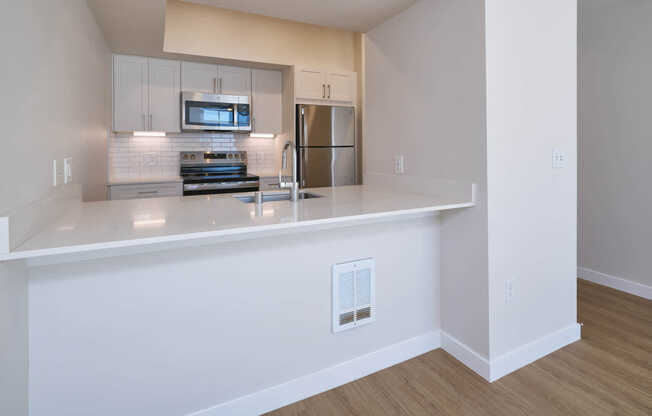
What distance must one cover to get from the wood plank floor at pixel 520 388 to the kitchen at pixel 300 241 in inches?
2.9

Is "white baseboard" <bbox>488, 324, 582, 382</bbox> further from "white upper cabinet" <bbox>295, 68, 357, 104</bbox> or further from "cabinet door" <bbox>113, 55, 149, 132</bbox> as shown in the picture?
"cabinet door" <bbox>113, 55, 149, 132</bbox>

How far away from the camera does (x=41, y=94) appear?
1.41 m

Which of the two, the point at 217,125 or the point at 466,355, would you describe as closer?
the point at 466,355

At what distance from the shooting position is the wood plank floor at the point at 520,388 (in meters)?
1.80

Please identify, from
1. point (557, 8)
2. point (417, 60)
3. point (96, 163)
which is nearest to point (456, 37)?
point (417, 60)

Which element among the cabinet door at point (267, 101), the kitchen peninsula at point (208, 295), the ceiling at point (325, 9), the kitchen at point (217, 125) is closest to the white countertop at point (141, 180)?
the kitchen at point (217, 125)

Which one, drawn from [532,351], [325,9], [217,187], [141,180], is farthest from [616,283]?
[141,180]

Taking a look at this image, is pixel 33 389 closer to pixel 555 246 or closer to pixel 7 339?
pixel 7 339

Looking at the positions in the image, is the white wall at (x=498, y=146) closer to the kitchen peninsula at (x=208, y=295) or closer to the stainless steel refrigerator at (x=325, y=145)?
the kitchen peninsula at (x=208, y=295)

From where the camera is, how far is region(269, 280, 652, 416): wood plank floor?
5.92 feet

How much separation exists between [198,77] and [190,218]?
3258 mm

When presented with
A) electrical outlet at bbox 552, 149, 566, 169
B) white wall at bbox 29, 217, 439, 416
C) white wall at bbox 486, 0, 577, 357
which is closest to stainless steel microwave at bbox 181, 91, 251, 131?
white wall at bbox 29, 217, 439, 416

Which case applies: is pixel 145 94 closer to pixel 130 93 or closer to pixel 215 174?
pixel 130 93

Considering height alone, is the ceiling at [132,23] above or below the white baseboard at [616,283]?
above
